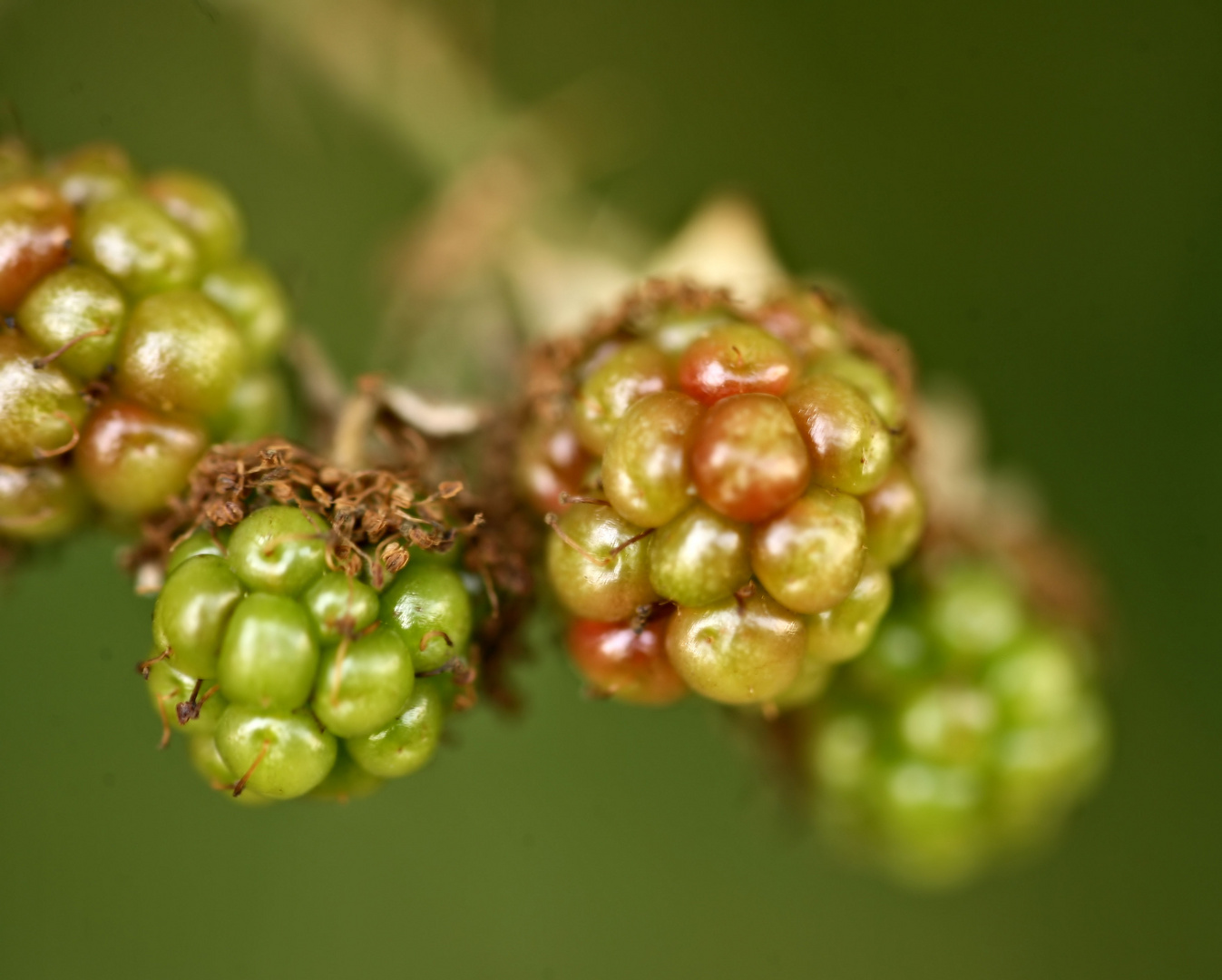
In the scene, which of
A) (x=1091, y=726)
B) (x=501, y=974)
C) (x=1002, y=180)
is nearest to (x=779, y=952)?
(x=501, y=974)

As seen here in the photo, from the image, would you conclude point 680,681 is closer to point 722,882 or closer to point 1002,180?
point 722,882

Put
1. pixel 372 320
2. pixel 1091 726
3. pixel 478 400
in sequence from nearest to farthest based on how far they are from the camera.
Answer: pixel 478 400
pixel 1091 726
pixel 372 320

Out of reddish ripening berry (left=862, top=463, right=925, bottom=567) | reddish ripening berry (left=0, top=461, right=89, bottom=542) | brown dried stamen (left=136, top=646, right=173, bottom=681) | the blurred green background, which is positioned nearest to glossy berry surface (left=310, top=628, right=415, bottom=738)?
brown dried stamen (left=136, top=646, right=173, bottom=681)

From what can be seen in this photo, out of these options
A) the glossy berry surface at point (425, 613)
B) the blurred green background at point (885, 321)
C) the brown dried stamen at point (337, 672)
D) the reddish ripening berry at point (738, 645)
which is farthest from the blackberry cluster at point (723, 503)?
the blurred green background at point (885, 321)

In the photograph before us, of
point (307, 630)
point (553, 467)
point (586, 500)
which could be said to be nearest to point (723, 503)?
point (586, 500)

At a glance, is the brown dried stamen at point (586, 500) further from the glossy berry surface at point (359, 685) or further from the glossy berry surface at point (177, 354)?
the glossy berry surface at point (177, 354)

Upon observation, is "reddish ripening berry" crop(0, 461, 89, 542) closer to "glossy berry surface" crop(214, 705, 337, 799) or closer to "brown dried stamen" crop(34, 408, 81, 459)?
"brown dried stamen" crop(34, 408, 81, 459)
